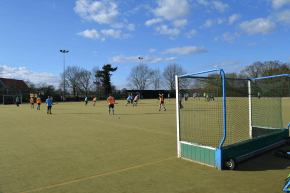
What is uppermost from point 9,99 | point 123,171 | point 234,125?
point 9,99

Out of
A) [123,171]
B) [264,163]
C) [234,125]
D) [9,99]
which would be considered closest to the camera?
[123,171]

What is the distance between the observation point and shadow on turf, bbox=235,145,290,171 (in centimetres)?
441

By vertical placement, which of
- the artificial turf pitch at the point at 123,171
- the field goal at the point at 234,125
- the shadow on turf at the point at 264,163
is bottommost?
the artificial turf pitch at the point at 123,171

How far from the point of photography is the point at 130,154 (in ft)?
18.3

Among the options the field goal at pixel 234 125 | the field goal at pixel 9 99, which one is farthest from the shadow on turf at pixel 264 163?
the field goal at pixel 9 99

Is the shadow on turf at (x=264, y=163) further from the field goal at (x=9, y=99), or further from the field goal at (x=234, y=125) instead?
the field goal at (x=9, y=99)

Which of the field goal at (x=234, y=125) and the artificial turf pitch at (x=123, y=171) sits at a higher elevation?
the field goal at (x=234, y=125)

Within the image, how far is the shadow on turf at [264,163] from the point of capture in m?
4.41

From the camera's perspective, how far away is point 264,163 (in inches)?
185

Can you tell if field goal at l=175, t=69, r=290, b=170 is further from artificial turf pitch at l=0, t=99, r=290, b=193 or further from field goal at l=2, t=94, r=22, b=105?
field goal at l=2, t=94, r=22, b=105

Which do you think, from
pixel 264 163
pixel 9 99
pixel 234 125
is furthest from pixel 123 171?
pixel 9 99

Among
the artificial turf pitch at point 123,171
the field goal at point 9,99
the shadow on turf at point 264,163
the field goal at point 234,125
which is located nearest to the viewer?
the artificial turf pitch at point 123,171

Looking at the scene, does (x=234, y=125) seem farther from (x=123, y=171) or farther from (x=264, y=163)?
(x=123, y=171)

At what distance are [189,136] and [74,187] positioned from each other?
16.8ft
